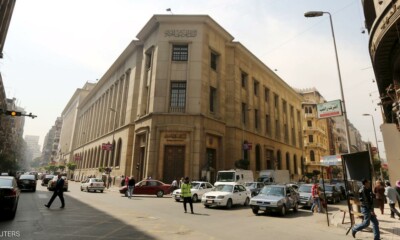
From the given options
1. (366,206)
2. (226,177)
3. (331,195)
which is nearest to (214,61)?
(226,177)

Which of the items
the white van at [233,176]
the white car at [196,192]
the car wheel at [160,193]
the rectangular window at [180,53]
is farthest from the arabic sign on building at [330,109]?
the rectangular window at [180,53]

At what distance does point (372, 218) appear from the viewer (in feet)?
26.8

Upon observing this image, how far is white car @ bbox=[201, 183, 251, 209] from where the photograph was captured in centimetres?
1568

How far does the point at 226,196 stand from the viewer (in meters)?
15.8

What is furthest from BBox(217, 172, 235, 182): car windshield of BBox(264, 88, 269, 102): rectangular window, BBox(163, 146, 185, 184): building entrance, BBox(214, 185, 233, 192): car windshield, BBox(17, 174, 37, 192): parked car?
BBox(264, 88, 269, 102): rectangular window

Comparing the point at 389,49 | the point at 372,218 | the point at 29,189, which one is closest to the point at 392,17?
the point at 389,49

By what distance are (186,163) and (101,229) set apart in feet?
68.8

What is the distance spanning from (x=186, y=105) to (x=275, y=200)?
19919mm

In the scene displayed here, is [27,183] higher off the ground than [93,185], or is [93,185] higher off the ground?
[27,183]

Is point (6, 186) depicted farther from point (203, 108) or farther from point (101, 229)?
point (203, 108)

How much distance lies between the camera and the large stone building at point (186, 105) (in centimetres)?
3028

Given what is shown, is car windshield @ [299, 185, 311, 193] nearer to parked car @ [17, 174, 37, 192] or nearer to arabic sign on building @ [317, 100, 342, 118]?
arabic sign on building @ [317, 100, 342, 118]

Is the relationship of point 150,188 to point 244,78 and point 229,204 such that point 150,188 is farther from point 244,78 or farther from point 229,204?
point 244,78

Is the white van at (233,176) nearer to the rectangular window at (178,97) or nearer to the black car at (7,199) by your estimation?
the rectangular window at (178,97)
